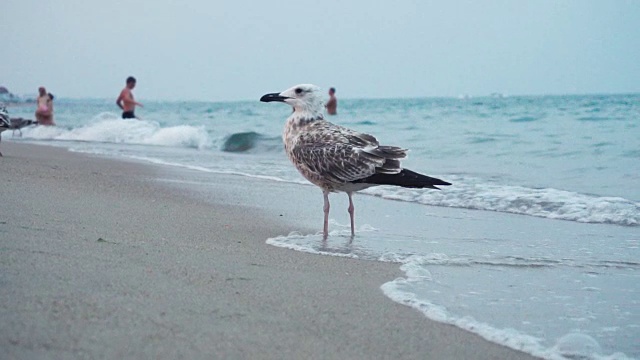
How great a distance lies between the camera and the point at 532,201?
841 centimetres

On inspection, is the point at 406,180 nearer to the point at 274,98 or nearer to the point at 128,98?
the point at 274,98

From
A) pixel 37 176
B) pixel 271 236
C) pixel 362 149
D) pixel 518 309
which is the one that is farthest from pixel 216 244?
pixel 37 176

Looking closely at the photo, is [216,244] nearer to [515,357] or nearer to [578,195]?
[515,357]

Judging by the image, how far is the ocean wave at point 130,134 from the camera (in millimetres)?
21094

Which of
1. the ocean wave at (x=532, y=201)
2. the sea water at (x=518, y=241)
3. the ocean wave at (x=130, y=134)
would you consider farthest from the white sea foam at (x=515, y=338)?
the ocean wave at (x=130, y=134)

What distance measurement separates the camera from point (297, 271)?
4344 millimetres

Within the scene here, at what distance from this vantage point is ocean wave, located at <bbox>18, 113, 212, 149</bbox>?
830 inches

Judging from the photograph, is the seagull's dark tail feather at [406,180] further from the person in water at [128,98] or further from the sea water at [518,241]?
the person in water at [128,98]

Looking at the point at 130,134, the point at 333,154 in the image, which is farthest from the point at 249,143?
the point at 333,154

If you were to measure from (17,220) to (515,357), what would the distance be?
302 centimetres

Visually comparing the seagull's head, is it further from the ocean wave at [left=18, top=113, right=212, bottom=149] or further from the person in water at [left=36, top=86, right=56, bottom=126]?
the person in water at [left=36, top=86, right=56, bottom=126]

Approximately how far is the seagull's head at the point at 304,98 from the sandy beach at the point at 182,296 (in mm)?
1091

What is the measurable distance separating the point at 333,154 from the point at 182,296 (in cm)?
296

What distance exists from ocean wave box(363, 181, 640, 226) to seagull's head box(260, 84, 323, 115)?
2.45 meters
